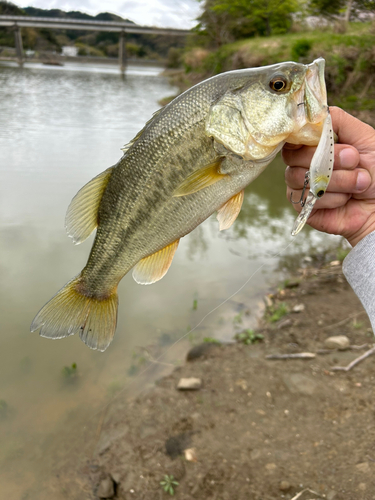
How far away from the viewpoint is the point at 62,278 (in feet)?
17.8

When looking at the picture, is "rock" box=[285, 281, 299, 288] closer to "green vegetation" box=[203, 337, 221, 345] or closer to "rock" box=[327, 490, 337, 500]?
"green vegetation" box=[203, 337, 221, 345]

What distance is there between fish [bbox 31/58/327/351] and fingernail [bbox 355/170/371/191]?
337mm

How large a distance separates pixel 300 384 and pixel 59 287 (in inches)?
138

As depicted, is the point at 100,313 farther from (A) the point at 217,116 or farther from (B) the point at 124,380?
(B) the point at 124,380

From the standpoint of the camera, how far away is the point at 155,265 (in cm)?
166

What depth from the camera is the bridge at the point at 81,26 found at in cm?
3836

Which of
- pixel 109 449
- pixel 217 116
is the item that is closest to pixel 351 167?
pixel 217 116

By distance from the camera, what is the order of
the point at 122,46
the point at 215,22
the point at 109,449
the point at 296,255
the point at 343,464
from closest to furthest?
1. the point at 343,464
2. the point at 109,449
3. the point at 296,255
4. the point at 215,22
5. the point at 122,46

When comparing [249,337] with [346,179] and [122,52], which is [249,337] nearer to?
[346,179]

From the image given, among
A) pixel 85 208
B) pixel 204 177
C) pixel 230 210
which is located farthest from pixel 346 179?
pixel 85 208

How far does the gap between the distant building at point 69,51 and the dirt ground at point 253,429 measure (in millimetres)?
44649

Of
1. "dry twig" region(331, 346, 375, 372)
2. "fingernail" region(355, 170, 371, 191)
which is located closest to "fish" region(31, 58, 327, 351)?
"fingernail" region(355, 170, 371, 191)

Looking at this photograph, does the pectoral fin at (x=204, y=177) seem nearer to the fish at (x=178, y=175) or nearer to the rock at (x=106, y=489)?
the fish at (x=178, y=175)

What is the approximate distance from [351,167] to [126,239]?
989 millimetres
